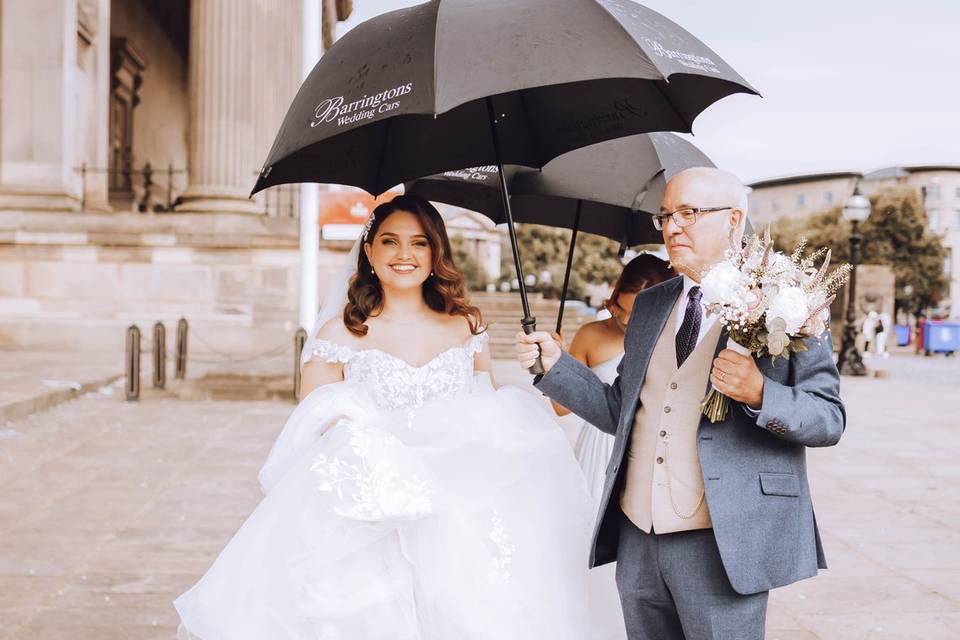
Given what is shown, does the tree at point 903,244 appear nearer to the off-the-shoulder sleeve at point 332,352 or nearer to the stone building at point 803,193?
the stone building at point 803,193

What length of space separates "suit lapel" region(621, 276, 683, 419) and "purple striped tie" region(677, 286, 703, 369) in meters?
0.09

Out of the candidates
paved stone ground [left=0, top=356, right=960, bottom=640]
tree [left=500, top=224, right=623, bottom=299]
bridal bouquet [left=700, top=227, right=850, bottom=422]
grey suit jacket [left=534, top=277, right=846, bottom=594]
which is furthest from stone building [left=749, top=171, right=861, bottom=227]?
bridal bouquet [left=700, top=227, right=850, bottom=422]

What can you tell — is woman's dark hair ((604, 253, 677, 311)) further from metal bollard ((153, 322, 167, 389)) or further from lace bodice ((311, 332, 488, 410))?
metal bollard ((153, 322, 167, 389))

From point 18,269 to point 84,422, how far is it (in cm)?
876

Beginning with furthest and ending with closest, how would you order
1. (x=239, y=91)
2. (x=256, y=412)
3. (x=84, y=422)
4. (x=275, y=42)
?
(x=275, y=42), (x=239, y=91), (x=256, y=412), (x=84, y=422)

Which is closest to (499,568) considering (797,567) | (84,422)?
(797,567)

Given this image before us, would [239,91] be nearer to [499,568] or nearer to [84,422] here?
[84,422]

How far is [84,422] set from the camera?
11.0 m

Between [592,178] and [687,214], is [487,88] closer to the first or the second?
[687,214]

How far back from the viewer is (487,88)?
270 centimetres

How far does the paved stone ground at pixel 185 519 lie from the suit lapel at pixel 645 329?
2563 mm

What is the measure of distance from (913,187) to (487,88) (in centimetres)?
9639

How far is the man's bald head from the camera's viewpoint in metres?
2.62

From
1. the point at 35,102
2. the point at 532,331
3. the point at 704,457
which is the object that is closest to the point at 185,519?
the point at 532,331
